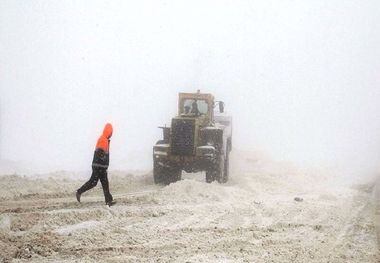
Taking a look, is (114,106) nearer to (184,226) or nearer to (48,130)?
(48,130)

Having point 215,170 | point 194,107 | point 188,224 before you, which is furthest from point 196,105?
point 188,224

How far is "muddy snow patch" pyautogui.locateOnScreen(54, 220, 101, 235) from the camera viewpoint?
23.3 feet

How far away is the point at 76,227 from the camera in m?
7.36

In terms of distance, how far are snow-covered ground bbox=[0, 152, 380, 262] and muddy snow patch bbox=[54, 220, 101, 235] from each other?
2 cm

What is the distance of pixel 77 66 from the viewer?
5781 cm

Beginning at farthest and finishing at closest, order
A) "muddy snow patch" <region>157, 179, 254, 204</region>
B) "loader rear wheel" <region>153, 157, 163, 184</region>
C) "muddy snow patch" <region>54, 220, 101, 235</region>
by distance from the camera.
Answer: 1. "loader rear wheel" <region>153, 157, 163, 184</region>
2. "muddy snow patch" <region>157, 179, 254, 204</region>
3. "muddy snow patch" <region>54, 220, 101, 235</region>

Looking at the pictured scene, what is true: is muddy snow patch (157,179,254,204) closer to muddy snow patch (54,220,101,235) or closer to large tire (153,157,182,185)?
large tire (153,157,182,185)

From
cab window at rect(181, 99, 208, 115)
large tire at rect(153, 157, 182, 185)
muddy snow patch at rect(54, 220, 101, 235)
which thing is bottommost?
large tire at rect(153, 157, 182, 185)

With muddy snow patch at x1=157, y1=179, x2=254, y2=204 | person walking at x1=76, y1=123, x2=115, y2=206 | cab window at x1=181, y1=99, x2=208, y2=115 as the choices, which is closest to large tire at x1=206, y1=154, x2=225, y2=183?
muddy snow patch at x1=157, y1=179, x2=254, y2=204

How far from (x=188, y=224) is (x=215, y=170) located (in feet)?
17.5

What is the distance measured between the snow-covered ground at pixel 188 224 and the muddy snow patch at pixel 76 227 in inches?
0.6

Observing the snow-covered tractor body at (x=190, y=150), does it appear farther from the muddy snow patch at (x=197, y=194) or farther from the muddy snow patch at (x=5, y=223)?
the muddy snow patch at (x=5, y=223)

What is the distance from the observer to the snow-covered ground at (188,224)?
6.14 metres

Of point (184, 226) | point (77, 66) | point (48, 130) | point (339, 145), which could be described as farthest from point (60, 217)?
point (77, 66)
